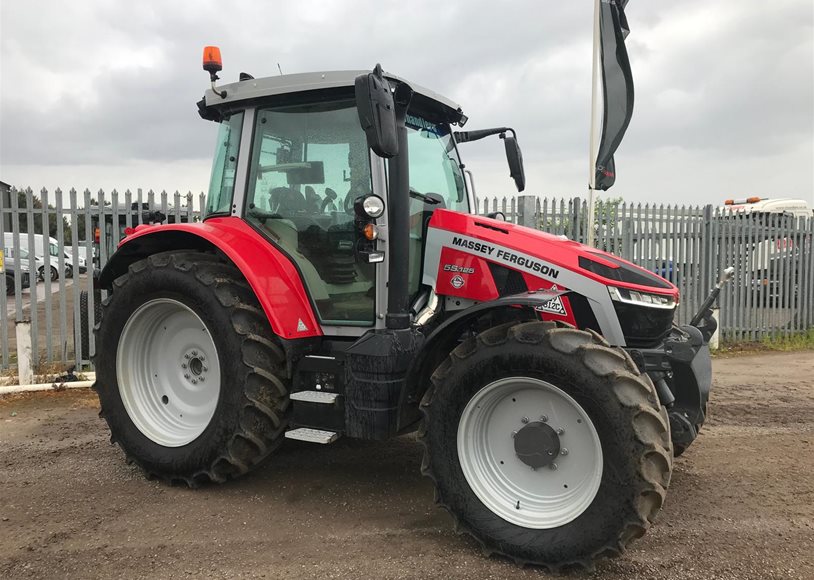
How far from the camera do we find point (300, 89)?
3.78m

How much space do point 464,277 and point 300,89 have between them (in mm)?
1482

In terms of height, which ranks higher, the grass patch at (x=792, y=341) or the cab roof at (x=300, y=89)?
the cab roof at (x=300, y=89)

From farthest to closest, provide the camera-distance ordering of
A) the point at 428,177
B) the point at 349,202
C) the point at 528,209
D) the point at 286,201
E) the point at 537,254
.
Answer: the point at 528,209, the point at 428,177, the point at 286,201, the point at 349,202, the point at 537,254

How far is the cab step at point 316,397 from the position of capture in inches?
140

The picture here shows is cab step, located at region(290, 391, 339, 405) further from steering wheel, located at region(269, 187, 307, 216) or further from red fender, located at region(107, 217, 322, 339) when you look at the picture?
steering wheel, located at region(269, 187, 307, 216)

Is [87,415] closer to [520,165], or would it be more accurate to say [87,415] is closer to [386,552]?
[386,552]

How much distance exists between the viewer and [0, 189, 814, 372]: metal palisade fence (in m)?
7.12

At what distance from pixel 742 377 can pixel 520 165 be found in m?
4.61

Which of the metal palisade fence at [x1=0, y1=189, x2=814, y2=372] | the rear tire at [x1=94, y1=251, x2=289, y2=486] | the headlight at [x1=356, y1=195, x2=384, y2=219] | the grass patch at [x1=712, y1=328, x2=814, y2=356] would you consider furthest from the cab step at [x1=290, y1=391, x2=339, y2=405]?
the grass patch at [x1=712, y1=328, x2=814, y2=356]

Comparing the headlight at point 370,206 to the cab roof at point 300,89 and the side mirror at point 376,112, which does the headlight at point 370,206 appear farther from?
the cab roof at point 300,89

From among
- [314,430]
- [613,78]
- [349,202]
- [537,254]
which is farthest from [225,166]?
[613,78]

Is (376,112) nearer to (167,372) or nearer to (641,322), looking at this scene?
(641,322)

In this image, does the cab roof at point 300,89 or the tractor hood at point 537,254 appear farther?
the cab roof at point 300,89


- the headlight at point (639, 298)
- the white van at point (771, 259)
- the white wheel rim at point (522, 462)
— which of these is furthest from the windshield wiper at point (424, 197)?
the white van at point (771, 259)
